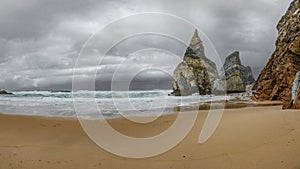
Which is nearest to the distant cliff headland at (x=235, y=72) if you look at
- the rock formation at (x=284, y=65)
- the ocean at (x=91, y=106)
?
the rock formation at (x=284, y=65)

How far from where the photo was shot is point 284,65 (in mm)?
22984

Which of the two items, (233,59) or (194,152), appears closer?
(194,152)

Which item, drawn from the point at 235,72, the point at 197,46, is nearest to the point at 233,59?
the point at 235,72

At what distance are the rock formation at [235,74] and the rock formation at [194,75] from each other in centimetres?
374

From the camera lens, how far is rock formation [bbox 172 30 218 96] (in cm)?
5756

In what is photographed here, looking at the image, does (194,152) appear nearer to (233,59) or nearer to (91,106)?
(91,106)

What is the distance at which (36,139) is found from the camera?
303 inches

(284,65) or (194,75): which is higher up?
(194,75)

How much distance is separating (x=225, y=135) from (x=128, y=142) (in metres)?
2.75

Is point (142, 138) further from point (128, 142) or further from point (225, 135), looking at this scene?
point (225, 135)

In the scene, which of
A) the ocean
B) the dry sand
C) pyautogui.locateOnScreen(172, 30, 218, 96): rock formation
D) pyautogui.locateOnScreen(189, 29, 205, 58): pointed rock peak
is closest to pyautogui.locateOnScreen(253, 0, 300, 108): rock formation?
the ocean

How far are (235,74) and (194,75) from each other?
13188 mm

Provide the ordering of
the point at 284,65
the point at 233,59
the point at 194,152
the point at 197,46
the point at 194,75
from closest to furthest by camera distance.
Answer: the point at 194,152, the point at 284,65, the point at 194,75, the point at 197,46, the point at 233,59

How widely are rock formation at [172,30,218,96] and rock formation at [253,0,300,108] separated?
27.3 meters
